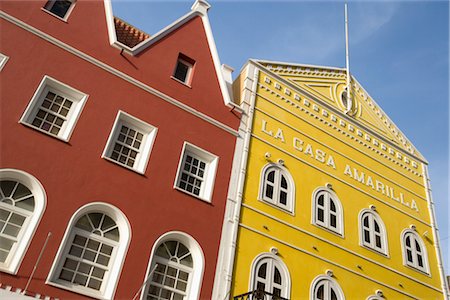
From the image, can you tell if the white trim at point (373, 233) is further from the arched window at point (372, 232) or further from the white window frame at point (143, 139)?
the white window frame at point (143, 139)

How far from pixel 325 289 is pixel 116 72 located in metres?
9.78

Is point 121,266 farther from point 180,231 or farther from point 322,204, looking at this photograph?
point 322,204

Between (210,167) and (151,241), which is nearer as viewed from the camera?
(151,241)

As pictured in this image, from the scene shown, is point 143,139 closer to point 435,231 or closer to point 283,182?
point 283,182

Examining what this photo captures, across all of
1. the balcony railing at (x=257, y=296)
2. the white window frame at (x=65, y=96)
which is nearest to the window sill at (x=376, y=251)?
the balcony railing at (x=257, y=296)

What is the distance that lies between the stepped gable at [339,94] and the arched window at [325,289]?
8.11 m

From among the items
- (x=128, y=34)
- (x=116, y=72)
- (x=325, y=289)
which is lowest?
(x=325, y=289)

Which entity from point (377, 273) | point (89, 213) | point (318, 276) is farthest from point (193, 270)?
point (377, 273)

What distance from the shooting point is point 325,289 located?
1360 centimetres

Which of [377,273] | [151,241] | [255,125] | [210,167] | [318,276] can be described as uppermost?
[255,125]

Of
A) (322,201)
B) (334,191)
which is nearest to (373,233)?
(334,191)

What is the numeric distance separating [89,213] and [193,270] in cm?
325

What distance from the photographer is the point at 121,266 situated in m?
10.1

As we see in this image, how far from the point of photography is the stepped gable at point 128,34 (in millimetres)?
14686
